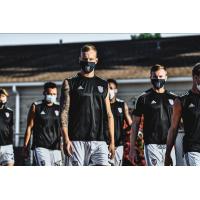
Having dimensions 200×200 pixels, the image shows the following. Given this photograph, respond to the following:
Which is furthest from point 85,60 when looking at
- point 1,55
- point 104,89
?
point 1,55

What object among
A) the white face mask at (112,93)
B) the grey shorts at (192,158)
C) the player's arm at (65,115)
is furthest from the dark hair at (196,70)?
the player's arm at (65,115)

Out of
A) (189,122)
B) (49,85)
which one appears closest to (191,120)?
(189,122)

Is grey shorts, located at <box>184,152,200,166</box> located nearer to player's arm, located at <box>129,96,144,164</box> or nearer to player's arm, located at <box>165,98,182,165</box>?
player's arm, located at <box>165,98,182,165</box>

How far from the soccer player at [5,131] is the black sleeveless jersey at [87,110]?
4.19ft

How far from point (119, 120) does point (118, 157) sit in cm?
64

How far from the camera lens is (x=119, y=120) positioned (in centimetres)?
1220

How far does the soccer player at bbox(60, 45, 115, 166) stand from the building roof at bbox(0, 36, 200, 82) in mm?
221

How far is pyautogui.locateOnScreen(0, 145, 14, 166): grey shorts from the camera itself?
11.9 meters

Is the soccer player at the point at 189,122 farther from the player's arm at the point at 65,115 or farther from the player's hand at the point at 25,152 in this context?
the player's hand at the point at 25,152

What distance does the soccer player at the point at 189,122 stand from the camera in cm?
1101
